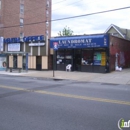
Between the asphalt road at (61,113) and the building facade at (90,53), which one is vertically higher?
the building facade at (90,53)

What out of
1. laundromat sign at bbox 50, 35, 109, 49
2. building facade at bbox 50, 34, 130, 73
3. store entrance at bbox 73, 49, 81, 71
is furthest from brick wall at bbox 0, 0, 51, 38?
store entrance at bbox 73, 49, 81, 71

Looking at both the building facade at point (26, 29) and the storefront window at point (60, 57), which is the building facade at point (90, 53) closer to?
the storefront window at point (60, 57)

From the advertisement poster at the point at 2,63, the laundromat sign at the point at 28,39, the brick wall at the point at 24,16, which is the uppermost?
the brick wall at the point at 24,16

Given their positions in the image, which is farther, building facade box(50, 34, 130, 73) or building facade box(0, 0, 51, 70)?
building facade box(0, 0, 51, 70)

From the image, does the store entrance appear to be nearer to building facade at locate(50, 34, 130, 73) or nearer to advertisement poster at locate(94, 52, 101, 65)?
building facade at locate(50, 34, 130, 73)

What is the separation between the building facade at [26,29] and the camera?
82.3 feet

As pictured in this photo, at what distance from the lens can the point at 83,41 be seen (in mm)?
21406

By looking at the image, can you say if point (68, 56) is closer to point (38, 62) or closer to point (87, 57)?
point (87, 57)

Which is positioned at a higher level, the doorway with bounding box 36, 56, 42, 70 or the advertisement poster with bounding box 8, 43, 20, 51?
the advertisement poster with bounding box 8, 43, 20, 51

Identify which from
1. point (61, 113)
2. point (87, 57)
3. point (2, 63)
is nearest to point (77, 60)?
point (87, 57)

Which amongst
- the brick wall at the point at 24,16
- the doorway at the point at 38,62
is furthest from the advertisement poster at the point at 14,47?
the brick wall at the point at 24,16

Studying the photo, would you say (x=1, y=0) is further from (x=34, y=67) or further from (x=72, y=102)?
(x=72, y=102)

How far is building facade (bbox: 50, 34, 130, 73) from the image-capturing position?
20.7 m

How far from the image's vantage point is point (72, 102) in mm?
7441
